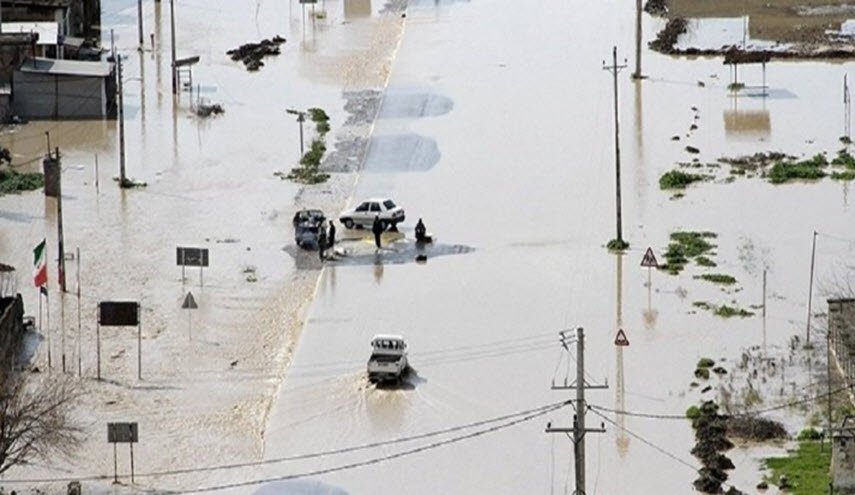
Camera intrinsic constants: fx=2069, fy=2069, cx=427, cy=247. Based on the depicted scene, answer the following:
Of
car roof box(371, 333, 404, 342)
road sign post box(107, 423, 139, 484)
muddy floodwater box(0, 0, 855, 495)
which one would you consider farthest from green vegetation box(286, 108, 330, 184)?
road sign post box(107, 423, 139, 484)

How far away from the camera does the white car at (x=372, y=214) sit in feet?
117

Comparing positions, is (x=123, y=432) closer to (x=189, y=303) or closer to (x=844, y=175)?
(x=189, y=303)

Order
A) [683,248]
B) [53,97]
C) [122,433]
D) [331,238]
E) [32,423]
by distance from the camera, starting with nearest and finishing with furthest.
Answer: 1. [32,423]
2. [122,433]
3. [683,248]
4. [331,238]
5. [53,97]

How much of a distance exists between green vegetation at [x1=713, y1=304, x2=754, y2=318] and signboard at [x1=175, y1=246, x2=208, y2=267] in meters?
7.85

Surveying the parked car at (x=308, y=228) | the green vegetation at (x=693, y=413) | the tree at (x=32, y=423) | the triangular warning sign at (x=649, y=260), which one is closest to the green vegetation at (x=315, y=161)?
A: the parked car at (x=308, y=228)

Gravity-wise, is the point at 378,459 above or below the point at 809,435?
below

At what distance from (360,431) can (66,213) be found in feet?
43.3

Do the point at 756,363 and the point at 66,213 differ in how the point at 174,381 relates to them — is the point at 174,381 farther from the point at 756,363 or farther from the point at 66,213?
the point at 66,213

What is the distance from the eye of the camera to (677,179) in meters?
38.7

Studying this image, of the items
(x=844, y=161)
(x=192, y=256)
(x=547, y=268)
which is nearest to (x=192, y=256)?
(x=192, y=256)

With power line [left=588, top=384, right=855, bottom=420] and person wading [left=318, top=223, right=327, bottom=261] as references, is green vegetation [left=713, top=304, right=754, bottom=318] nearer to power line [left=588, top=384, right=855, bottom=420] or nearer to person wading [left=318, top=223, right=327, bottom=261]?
power line [left=588, top=384, right=855, bottom=420]

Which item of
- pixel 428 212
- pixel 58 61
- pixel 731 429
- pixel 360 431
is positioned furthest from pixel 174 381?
pixel 58 61

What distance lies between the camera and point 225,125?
45.4m

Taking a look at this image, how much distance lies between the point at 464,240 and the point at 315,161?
6854 mm
